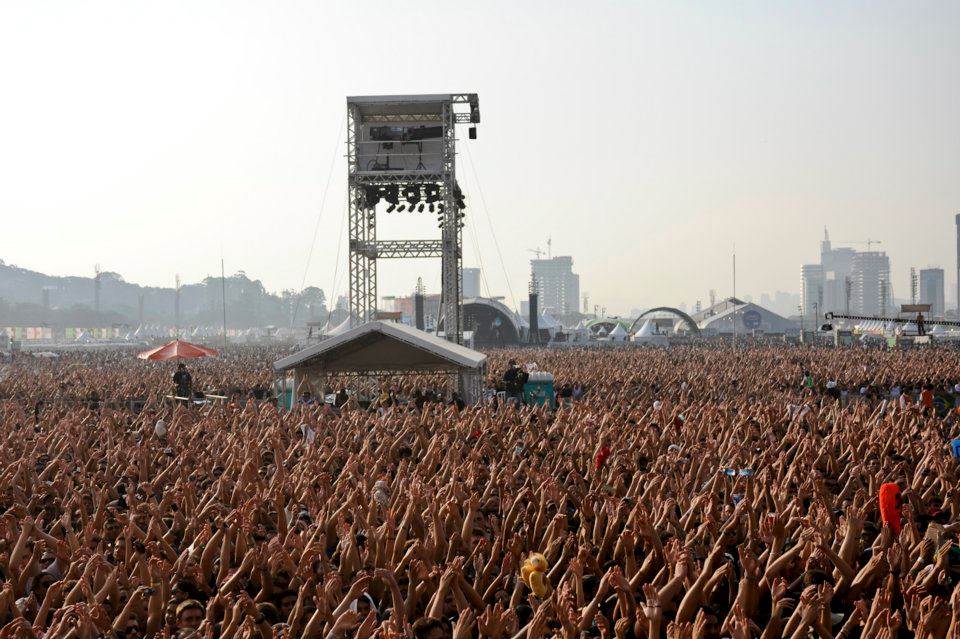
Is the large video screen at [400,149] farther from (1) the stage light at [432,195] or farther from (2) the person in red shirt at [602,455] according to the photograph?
(2) the person in red shirt at [602,455]

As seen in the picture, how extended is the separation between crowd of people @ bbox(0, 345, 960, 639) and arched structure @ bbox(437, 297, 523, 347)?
63.3 meters

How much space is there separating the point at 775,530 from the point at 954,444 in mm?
6335

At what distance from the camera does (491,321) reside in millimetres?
78375

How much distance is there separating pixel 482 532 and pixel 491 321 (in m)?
70.9

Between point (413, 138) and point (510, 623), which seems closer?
point (510, 623)

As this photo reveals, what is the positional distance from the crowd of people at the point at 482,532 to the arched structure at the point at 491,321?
208 ft

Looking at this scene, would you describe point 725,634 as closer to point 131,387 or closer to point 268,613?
point 268,613

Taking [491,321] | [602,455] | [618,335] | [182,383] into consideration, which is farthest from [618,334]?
[602,455]

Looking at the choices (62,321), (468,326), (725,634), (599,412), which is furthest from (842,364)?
(62,321)

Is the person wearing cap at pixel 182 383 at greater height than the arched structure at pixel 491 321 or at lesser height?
lesser

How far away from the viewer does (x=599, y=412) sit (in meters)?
15.5

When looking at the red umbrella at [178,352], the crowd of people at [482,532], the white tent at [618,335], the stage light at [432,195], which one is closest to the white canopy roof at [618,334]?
the white tent at [618,335]

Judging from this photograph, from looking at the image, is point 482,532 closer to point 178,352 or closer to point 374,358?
point 374,358

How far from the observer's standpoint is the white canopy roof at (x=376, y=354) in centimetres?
1953
